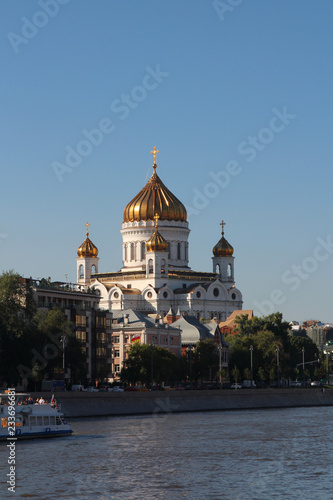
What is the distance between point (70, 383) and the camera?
3718 inches

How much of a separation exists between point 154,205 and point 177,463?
117088 millimetres

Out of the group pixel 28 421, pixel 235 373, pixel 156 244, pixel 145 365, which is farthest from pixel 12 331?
pixel 156 244

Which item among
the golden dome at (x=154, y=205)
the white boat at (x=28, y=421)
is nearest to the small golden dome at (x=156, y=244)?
the golden dome at (x=154, y=205)

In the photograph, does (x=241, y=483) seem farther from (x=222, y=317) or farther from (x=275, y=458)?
(x=222, y=317)

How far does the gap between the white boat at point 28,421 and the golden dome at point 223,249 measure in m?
111

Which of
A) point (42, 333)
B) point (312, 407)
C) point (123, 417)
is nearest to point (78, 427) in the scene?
point (123, 417)

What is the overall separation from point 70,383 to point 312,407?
27.4 meters

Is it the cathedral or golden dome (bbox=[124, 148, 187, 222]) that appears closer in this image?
the cathedral

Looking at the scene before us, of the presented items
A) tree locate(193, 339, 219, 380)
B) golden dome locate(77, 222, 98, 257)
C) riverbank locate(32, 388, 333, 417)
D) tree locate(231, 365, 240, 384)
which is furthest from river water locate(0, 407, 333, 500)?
golden dome locate(77, 222, 98, 257)

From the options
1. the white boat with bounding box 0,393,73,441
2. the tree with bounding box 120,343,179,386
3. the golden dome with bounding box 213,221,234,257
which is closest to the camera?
the white boat with bounding box 0,393,73,441

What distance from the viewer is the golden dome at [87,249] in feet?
557

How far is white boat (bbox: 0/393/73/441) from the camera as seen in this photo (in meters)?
60.7

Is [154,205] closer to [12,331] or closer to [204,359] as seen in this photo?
[204,359]

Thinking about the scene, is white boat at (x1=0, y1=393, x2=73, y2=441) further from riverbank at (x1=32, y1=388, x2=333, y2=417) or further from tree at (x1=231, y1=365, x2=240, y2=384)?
tree at (x1=231, y1=365, x2=240, y2=384)
